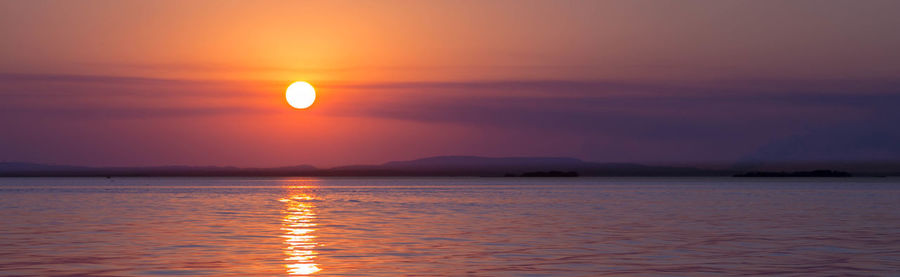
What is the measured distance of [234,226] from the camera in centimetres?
3972

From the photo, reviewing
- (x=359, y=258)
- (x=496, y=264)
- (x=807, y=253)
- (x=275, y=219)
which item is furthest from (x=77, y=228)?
(x=807, y=253)

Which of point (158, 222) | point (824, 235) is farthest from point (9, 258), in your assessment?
point (824, 235)

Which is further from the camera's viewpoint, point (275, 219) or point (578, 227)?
point (275, 219)

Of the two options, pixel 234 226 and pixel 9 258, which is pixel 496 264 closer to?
pixel 9 258

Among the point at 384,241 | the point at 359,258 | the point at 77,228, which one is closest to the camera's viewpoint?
the point at 359,258

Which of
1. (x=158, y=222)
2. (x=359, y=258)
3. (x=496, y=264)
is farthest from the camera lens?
(x=158, y=222)

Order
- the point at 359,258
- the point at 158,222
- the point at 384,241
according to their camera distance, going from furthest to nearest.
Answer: the point at 158,222
the point at 384,241
the point at 359,258

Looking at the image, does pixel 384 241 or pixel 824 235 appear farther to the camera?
pixel 824 235

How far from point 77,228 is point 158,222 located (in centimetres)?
470

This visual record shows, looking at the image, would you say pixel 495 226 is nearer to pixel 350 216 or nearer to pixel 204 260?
pixel 350 216

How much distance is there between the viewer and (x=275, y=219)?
46.2 m

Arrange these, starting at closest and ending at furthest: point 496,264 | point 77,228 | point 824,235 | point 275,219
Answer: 1. point 496,264
2. point 824,235
3. point 77,228
4. point 275,219

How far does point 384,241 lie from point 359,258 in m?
5.51

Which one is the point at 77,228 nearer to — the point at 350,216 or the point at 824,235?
the point at 350,216
